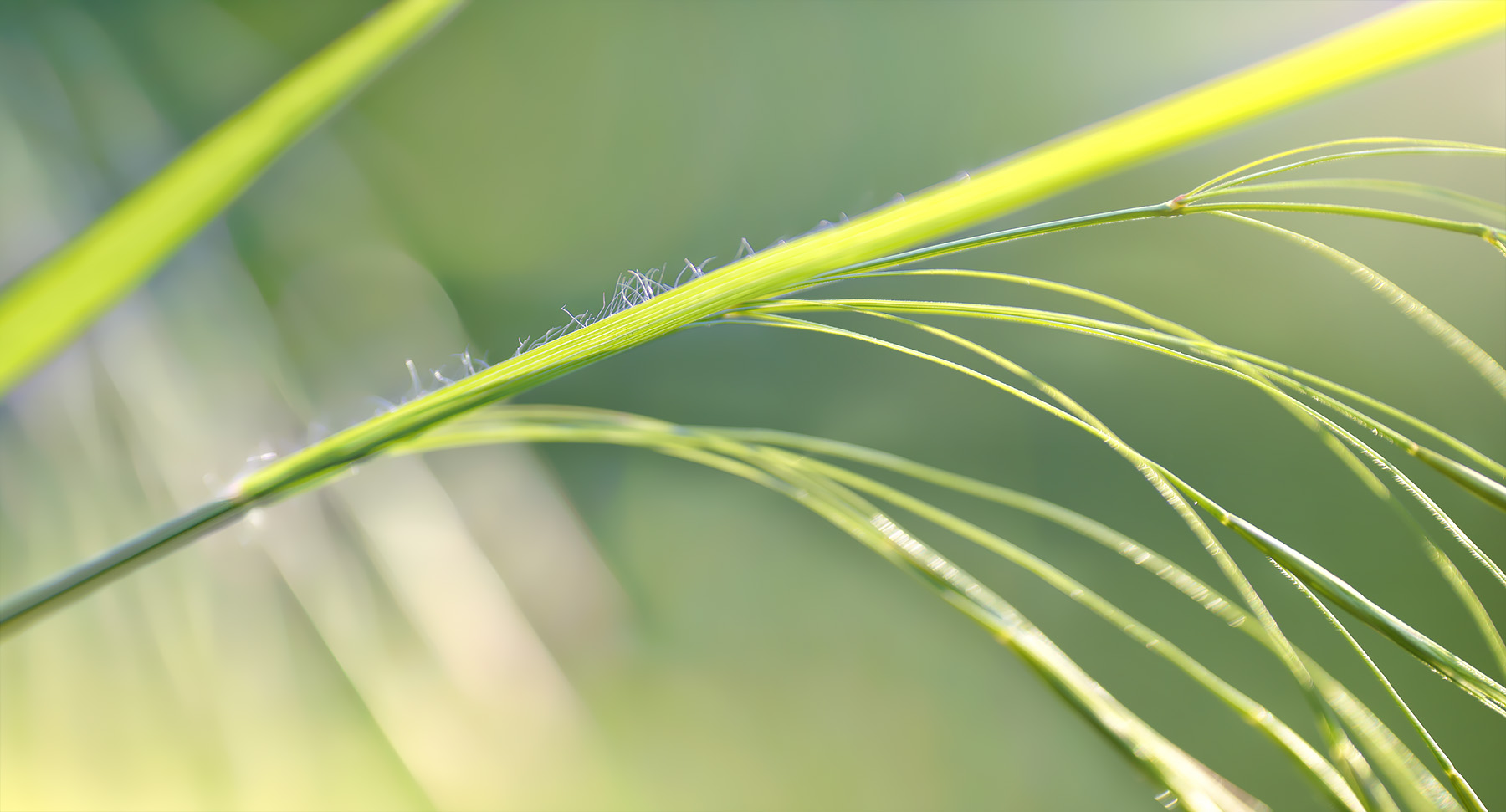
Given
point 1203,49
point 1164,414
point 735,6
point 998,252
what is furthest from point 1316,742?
point 735,6

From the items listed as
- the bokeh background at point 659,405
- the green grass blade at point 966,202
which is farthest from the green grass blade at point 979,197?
the bokeh background at point 659,405

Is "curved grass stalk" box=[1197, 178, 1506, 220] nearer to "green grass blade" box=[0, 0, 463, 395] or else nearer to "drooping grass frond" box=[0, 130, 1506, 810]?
"drooping grass frond" box=[0, 130, 1506, 810]

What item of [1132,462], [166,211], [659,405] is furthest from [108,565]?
[659,405]

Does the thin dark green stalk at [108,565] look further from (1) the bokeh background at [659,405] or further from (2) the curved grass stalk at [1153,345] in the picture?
(1) the bokeh background at [659,405]

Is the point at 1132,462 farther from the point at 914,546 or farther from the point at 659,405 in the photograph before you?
the point at 659,405

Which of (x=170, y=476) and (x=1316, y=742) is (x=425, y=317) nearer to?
(x=170, y=476)

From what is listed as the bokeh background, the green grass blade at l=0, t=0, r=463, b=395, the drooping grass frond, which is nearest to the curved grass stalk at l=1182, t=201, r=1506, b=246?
the drooping grass frond
